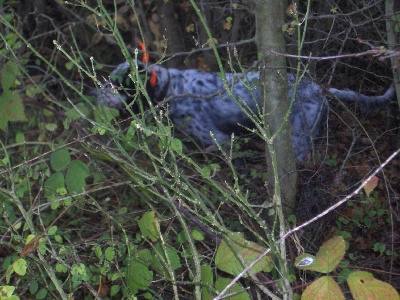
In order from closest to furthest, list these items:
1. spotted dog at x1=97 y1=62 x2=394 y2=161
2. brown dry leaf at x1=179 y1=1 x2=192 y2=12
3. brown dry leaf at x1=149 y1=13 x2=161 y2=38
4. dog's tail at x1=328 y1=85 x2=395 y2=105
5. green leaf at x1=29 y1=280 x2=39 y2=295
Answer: green leaf at x1=29 y1=280 x2=39 y2=295 → dog's tail at x1=328 y1=85 x2=395 y2=105 → spotted dog at x1=97 y1=62 x2=394 y2=161 → brown dry leaf at x1=179 y1=1 x2=192 y2=12 → brown dry leaf at x1=149 y1=13 x2=161 y2=38

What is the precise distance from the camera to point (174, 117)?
4.89m

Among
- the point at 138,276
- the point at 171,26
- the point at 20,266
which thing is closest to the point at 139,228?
the point at 138,276

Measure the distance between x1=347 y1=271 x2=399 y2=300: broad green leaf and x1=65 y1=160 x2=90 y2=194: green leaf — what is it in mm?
1393

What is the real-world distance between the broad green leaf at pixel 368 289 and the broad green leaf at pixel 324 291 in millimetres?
40

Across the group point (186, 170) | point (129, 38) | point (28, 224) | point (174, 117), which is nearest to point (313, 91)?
point (186, 170)

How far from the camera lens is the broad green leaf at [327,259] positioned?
1.78 m

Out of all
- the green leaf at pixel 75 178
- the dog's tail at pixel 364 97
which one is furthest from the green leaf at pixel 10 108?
the dog's tail at pixel 364 97

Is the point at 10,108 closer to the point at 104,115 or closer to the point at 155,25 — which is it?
the point at 104,115

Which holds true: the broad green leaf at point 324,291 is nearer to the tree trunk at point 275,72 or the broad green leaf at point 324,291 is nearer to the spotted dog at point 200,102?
the tree trunk at point 275,72

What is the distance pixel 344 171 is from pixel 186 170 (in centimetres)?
117

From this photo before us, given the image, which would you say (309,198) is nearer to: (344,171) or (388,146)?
(344,171)

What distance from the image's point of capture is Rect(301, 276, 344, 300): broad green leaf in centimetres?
174

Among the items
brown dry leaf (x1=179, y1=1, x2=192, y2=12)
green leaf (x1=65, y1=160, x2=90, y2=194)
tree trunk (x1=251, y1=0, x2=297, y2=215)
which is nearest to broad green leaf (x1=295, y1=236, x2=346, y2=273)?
tree trunk (x1=251, y1=0, x2=297, y2=215)

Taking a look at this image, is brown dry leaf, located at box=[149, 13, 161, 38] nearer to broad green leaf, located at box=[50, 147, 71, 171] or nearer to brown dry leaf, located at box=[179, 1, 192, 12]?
brown dry leaf, located at box=[179, 1, 192, 12]
